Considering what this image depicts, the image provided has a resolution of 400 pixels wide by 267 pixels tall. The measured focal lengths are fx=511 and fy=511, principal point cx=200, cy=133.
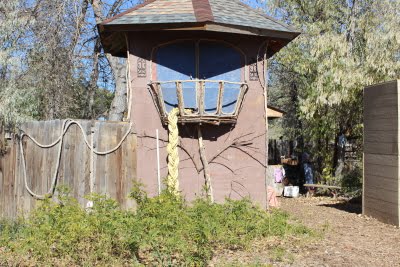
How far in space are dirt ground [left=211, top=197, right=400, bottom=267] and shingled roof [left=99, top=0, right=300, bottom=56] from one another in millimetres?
4139

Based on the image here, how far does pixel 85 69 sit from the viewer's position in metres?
18.1

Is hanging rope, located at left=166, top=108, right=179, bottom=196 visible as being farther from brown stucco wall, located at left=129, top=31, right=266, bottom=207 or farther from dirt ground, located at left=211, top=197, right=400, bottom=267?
dirt ground, located at left=211, top=197, right=400, bottom=267

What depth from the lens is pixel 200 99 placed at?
1044 cm

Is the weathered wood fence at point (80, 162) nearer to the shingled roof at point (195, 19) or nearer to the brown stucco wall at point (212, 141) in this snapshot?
the brown stucco wall at point (212, 141)

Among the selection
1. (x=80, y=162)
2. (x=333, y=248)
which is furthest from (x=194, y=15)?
(x=333, y=248)

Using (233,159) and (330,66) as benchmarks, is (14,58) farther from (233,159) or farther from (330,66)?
(330,66)

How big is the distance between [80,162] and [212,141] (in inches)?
116

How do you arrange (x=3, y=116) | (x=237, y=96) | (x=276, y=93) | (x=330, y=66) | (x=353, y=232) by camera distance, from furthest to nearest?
(x=276, y=93), (x=330, y=66), (x=3, y=116), (x=237, y=96), (x=353, y=232)

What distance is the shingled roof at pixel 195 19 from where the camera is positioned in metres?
10.2

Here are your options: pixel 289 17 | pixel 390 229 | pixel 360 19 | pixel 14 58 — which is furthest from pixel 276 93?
pixel 390 229

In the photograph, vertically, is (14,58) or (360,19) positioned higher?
(360,19)

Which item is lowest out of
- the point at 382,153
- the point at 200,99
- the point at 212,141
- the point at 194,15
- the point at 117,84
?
the point at 382,153

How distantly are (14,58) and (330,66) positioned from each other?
916 cm

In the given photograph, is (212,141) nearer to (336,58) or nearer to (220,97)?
(220,97)
